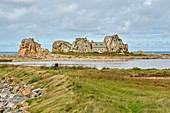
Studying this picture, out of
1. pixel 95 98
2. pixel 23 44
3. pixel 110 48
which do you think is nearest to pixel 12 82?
pixel 95 98

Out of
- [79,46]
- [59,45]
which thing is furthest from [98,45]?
[59,45]

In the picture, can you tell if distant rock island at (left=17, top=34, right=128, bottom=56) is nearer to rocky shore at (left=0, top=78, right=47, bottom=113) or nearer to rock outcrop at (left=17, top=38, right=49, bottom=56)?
rock outcrop at (left=17, top=38, right=49, bottom=56)

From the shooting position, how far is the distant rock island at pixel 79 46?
92781 mm

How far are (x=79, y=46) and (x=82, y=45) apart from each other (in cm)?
199

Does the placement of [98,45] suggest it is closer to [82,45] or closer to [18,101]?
[82,45]

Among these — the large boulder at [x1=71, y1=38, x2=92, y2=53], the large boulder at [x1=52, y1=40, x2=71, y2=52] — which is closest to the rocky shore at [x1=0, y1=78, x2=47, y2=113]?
the large boulder at [x1=71, y1=38, x2=92, y2=53]

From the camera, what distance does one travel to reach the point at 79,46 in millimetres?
107750

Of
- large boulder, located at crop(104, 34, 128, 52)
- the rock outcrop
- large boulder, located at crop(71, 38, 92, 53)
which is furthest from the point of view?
large boulder, located at crop(104, 34, 128, 52)

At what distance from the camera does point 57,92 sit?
30.9 feet

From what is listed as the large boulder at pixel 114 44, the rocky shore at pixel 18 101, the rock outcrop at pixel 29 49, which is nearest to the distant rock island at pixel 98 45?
the large boulder at pixel 114 44

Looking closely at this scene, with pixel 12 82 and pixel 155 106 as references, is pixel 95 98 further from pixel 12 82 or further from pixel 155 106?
pixel 12 82

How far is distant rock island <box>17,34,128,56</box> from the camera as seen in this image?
304 ft

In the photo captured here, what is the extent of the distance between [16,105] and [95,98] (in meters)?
4.70

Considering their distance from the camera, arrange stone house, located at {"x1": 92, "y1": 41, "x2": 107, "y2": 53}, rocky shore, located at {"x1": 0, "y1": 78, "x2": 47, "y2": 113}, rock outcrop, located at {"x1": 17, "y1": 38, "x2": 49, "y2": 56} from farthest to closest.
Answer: stone house, located at {"x1": 92, "y1": 41, "x2": 107, "y2": 53}
rock outcrop, located at {"x1": 17, "y1": 38, "x2": 49, "y2": 56}
rocky shore, located at {"x1": 0, "y1": 78, "x2": 47, "y2": 113}
